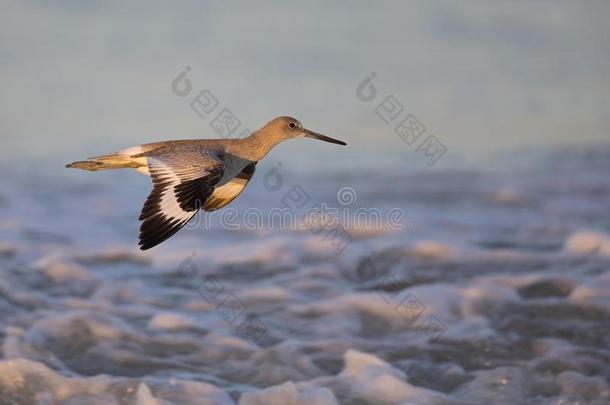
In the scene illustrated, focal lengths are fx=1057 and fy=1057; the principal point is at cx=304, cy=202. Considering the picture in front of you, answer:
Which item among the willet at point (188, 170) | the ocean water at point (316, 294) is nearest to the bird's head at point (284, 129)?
the willet at point (188, 170)

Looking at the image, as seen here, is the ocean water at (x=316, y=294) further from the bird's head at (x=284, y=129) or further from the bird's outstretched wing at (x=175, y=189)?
the bird's outstretched wing at (x=175, y=189)

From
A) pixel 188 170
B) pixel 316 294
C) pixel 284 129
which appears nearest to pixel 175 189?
pixel 188 170

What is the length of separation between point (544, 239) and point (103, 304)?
5.10 meters

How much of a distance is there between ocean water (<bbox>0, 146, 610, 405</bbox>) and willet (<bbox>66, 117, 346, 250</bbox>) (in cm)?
209

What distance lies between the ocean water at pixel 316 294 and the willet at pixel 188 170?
209 cm

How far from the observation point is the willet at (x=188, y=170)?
5.54 m

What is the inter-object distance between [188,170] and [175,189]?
21cm

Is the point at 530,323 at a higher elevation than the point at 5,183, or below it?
below

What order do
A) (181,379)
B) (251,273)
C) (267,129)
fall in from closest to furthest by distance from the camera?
(267,129) → (181,379) → (251,273)

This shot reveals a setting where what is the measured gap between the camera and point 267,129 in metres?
6.97

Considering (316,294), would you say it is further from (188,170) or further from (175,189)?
(175,189)

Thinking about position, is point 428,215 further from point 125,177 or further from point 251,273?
A: point 125,177

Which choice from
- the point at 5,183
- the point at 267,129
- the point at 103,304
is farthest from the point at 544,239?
the point at 5,183

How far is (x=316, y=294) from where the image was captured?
1037cm
